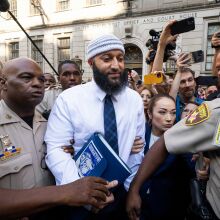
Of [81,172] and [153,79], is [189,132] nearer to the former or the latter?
[81,172]

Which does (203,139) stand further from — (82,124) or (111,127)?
(82,124)

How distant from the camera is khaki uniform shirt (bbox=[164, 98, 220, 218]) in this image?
4.18 ft

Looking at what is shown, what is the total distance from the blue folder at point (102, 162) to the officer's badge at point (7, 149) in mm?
393

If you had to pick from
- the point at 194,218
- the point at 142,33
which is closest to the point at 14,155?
the point at 194,218

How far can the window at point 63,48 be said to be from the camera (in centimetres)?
1517

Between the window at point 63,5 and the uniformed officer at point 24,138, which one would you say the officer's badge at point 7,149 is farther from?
the window at point 63,5

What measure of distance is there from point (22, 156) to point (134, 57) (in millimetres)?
12437

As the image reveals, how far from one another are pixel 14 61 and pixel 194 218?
4.90 ft

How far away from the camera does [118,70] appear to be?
6.21 feet

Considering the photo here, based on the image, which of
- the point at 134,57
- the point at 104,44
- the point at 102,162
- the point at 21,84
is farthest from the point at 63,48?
the point at 102,162

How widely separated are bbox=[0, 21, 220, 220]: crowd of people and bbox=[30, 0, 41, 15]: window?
15.3 m

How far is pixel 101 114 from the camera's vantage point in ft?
5.95

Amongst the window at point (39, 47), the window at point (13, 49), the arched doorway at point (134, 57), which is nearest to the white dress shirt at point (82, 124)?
the arched doorway at point (134, 57)

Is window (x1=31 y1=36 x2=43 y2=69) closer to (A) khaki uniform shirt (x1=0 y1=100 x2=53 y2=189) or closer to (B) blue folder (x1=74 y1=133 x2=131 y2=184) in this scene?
(A) khaki uniform shirt (x1=0 y1=100 x2=53 y2=189)
